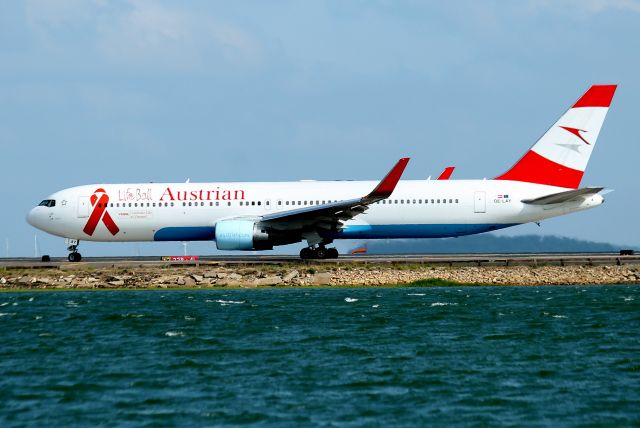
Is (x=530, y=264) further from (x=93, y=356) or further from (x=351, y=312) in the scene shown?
(x=93, y=356)

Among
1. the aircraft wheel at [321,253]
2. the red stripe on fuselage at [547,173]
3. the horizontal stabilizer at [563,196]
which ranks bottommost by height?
the aircraft wheel at [321,253]

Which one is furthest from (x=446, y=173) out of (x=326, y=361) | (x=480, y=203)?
(x=326, y=361)

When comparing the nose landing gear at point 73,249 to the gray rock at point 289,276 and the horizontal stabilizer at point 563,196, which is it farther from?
the horizontal stabilizer at point 563,196

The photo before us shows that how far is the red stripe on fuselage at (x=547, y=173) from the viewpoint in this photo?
49.6 meters

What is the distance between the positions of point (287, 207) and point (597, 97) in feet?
57.5

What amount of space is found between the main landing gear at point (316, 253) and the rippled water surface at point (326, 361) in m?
10.6

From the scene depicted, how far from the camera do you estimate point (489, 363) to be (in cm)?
2273

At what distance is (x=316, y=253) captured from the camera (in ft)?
161

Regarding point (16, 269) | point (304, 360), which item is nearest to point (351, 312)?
point (304, 360)

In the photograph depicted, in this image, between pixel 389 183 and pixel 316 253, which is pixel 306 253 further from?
pixel 389 183

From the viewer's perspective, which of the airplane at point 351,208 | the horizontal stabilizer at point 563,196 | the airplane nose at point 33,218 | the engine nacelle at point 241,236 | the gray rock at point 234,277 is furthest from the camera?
the airplane nose at point 33,218

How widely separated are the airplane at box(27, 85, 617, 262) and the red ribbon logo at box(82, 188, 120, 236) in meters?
0.06

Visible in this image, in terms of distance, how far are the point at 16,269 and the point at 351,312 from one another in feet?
72.4

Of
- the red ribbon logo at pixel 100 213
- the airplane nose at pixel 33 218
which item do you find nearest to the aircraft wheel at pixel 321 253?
the red ribbon logo at pixel 100 213
